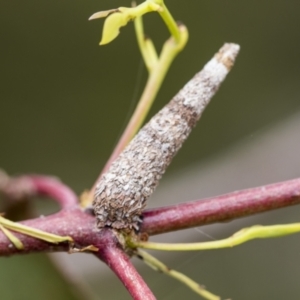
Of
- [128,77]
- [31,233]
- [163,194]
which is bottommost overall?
[31,233]

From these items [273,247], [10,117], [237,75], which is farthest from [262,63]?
[10,117]

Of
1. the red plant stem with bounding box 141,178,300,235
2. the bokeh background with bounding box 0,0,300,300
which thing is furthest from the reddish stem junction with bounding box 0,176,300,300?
the bokeh background with bounding box 0,0,300,300

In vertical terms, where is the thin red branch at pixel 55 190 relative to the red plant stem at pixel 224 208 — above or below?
above

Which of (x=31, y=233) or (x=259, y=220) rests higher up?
(x=259, y=220)

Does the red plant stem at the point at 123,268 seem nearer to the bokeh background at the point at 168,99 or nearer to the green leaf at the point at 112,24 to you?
the green leaf at the point at 112,24

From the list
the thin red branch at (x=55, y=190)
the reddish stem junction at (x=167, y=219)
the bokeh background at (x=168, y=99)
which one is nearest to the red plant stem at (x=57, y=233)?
the reddish stem junction at (x=167, y=219)

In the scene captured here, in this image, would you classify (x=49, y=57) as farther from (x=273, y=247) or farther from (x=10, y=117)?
(x=273, y=247)

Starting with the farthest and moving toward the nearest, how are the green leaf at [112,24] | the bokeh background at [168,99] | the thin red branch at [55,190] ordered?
the bokeh background at [168,99], the thin red branch at [55,190], the green leaf at [112,24]

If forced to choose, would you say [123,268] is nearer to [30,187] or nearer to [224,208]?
[224,208]

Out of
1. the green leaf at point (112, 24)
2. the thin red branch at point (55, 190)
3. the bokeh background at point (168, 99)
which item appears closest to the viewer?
the green leaf at point (112, 24)
